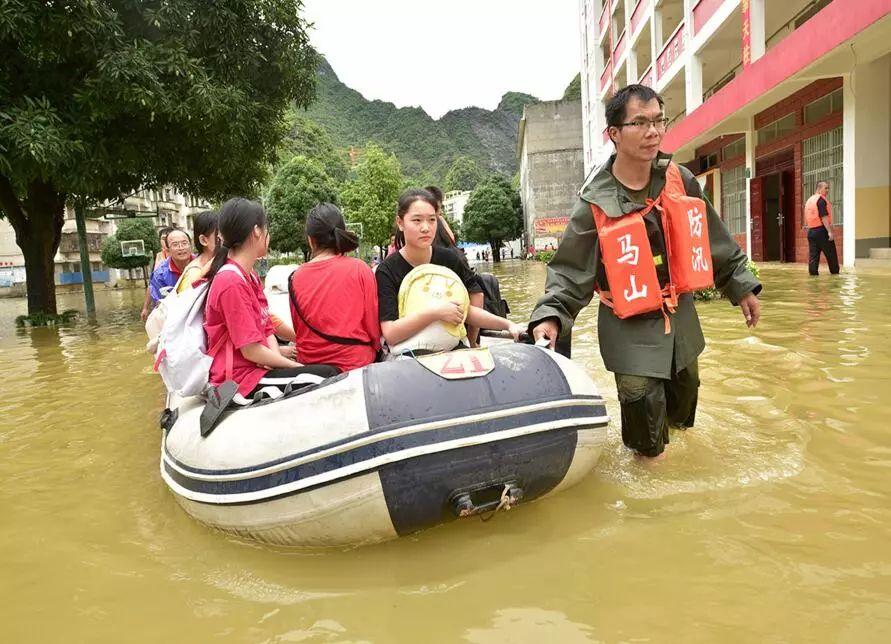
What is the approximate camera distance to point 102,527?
2.96m

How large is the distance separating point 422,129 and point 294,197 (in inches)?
4601

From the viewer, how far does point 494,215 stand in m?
56.1

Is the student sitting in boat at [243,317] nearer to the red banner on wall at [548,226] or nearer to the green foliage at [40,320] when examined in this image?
the green foliage at [40,320]

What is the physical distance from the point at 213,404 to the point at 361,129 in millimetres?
148072

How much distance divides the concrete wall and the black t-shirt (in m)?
11.3

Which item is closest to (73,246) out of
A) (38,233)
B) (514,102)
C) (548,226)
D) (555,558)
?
(548,226)

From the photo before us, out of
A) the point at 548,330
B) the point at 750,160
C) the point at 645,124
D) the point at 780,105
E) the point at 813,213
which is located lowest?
the point at 548,330

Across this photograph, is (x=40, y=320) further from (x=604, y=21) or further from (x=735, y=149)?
(x=604, y=21)

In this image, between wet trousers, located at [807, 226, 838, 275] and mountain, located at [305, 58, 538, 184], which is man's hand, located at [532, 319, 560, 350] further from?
mountain, located at [305, 58, 538, 184]

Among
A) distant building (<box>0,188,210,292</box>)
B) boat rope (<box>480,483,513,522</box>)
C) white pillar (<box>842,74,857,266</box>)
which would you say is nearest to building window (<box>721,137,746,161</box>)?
white pillar (<box>842,74,857,266</box>)

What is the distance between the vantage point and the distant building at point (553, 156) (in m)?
48.3

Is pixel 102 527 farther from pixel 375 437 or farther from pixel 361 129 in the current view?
pixel 361 129

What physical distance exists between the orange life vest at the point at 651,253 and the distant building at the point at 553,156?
45.8 meters

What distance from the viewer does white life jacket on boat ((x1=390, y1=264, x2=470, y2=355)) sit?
2.98 m
